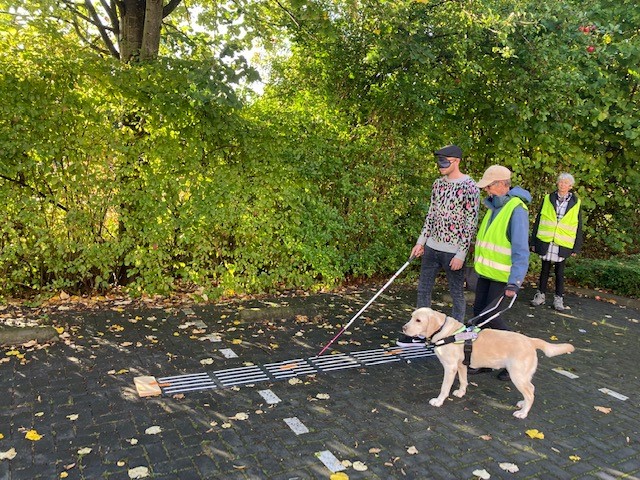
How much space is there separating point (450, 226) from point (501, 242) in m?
0.57

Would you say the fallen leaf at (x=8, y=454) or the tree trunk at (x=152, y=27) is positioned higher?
the tree trunk at (x=152, y=27)

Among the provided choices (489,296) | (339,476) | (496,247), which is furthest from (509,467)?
(496,247)

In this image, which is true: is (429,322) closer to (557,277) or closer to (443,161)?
(443,161)

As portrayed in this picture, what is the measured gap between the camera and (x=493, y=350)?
3.96 meters

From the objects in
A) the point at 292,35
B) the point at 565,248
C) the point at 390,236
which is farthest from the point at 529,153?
the point at 292,35

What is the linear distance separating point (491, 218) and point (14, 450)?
4162 millimetres

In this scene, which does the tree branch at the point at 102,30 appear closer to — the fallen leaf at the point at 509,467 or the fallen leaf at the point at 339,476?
the fallen leaf at the point at 339,476

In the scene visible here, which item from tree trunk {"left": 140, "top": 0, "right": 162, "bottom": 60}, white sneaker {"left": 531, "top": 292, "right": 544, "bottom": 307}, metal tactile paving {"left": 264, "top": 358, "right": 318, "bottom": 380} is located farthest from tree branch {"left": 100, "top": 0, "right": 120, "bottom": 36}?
white sneaker {"left": 531, "top": 292, "right": 544, "bottom": 307}

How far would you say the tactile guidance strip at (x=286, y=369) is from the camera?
428 centimetres

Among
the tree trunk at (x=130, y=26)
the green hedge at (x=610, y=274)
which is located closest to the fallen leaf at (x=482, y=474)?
the green hedge at (x=610, y=274)

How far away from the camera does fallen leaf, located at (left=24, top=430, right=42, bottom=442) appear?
330 centimetres

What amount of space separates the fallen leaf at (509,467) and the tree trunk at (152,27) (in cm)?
642

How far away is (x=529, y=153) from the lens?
909cm

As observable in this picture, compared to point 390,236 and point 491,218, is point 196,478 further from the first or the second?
point 390,236
